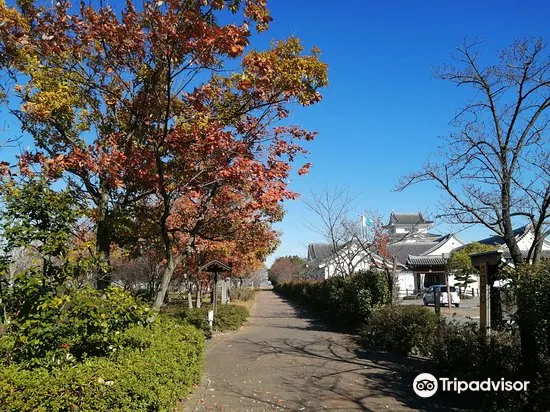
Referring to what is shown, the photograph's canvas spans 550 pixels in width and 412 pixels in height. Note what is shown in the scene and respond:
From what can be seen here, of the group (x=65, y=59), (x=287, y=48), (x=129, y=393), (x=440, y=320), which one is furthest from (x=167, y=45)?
(x=440, y=320)

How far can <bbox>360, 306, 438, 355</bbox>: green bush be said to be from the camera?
984 centimetres

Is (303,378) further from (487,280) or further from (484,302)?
(487,280)

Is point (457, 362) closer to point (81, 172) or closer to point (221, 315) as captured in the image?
point (81, 172)

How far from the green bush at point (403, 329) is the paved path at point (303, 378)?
491mm

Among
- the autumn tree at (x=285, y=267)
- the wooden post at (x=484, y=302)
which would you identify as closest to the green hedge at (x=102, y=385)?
the wooden post at (x=484, y=302)

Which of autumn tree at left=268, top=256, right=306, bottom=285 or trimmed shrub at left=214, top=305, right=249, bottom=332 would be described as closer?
trimmed shrub at left=214, top=305, right=249, bottom=332

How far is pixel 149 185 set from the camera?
7992 millimetres

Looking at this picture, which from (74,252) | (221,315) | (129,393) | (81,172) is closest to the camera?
(129,393)

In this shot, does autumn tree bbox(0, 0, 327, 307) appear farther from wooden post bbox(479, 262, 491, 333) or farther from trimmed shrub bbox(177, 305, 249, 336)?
trimmed shrub bbox(177, 305, 249, 336)

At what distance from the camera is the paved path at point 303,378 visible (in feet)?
21.0

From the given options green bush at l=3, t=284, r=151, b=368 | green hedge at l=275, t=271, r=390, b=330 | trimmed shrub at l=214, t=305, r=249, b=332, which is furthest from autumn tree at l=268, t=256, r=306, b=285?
green bush at l=3, t=284, r=151, b=368

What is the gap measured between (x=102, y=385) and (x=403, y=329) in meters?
8.14

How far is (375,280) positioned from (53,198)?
36.8 feet

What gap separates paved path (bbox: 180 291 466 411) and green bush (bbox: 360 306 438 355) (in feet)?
1.61
